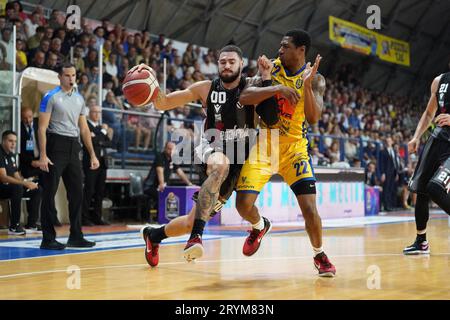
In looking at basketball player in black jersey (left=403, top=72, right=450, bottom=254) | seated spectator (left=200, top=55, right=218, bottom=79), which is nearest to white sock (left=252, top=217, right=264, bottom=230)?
basketball player in black jersey (left=403, top=72, right=450, bottom=254)

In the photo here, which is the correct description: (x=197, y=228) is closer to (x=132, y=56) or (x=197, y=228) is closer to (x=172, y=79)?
(x=132, y=56)

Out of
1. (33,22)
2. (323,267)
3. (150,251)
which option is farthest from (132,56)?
(323,267)

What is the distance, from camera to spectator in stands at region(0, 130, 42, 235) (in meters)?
10.6

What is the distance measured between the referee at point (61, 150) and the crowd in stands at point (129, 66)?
3789 mm

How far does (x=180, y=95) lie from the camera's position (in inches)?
227

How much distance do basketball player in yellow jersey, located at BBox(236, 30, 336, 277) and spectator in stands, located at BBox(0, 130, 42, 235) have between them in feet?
19.5

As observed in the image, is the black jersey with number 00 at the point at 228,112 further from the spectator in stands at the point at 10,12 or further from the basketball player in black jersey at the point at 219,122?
the spectator in stands at the point at 10,12

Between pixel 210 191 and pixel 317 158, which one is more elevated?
pixel 317 158

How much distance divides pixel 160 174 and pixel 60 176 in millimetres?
5295

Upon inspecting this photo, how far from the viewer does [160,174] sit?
13.0 meters
